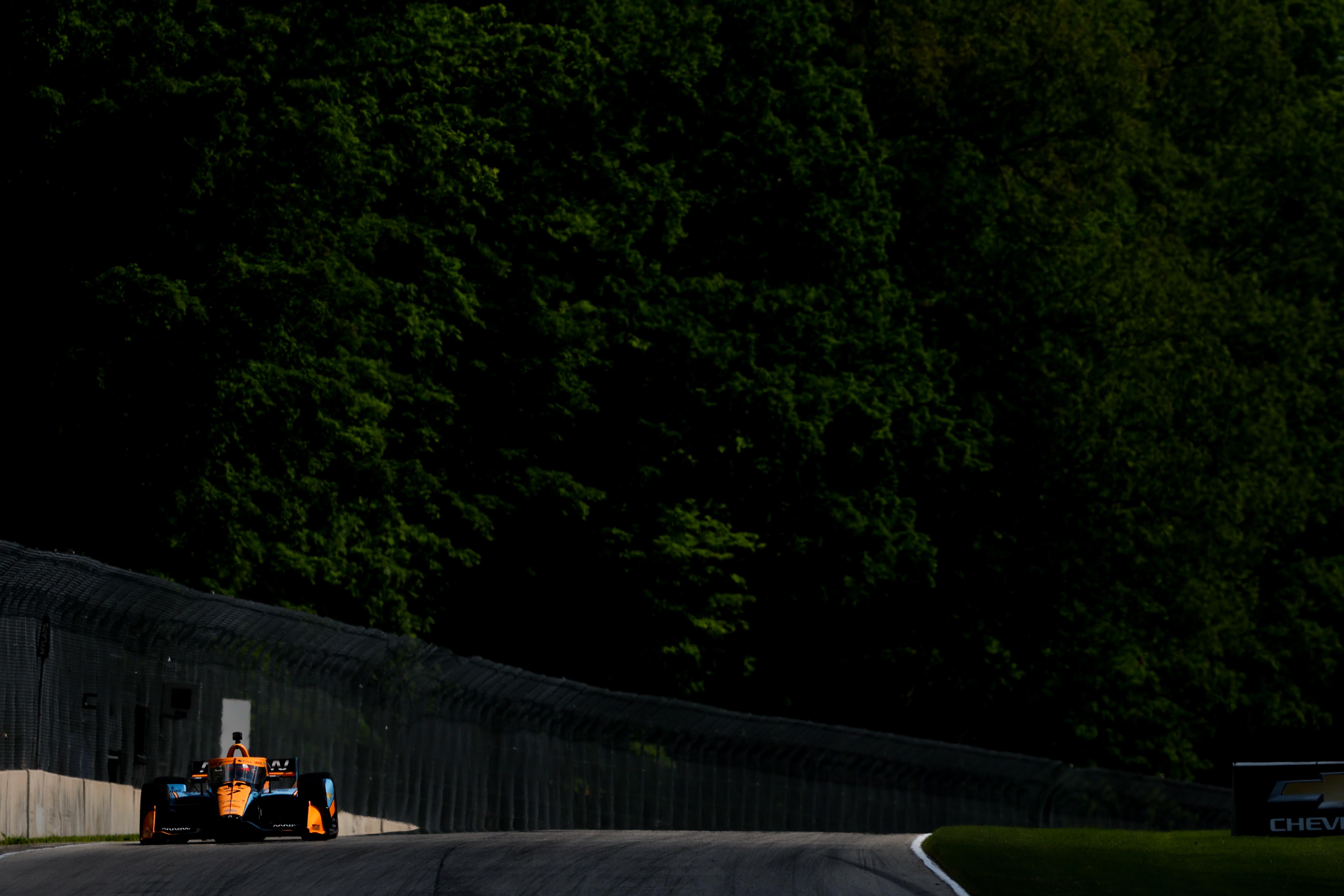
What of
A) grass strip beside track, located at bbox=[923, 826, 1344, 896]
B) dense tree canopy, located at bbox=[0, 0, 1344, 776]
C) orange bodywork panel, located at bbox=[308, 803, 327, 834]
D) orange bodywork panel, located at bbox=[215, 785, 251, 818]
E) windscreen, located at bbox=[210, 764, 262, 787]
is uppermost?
dense tree canopy, located at bbox=[0, 0, 1344, 776]

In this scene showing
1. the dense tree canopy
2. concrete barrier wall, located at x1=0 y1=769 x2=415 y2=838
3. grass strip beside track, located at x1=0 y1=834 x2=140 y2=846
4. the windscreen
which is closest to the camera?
grass strip beside track, located at x1=0 y1=834 x2=140 y2=846

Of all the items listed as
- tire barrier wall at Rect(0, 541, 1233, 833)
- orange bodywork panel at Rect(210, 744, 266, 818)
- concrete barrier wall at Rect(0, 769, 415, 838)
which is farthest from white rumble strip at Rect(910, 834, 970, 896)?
tire barrier wall at Rect(0, 541, 1233, 833)

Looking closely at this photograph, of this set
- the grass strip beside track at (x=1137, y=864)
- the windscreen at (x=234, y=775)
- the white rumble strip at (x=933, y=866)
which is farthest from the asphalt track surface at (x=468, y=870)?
the grass strip beside track at (x=1137, y=864)

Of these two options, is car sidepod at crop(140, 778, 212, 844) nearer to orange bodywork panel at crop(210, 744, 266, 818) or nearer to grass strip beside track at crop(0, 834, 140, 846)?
orange bodywork panel at crop(210, 744, 266, 818)

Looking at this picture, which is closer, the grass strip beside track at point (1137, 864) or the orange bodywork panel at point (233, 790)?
the grass strip beside track at point (1137, 864)

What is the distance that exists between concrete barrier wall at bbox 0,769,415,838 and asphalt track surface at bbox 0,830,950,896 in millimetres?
676

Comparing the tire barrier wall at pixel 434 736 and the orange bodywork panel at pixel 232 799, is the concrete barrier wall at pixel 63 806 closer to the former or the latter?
the tire barrier wall at pixel 434 736

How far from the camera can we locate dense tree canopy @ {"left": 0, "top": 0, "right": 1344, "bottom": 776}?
31.1 m

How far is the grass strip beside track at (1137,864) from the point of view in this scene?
16.8m

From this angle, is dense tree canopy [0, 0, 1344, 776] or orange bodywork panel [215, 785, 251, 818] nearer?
orange bodywork panel [215, 785, 251, 818]

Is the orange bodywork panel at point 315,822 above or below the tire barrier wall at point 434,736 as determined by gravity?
below

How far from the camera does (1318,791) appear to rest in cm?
2248

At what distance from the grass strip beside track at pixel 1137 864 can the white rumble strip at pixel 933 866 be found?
0.26ft

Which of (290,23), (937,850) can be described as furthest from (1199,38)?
(937,850)
